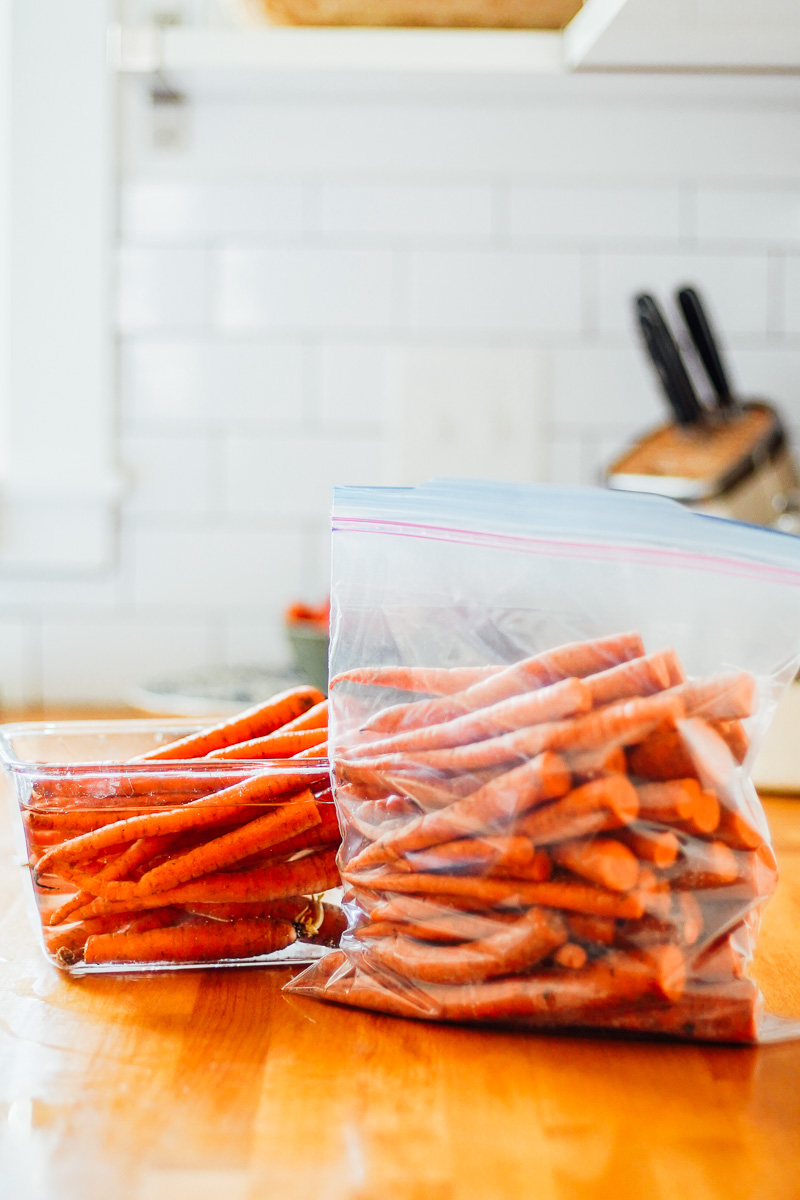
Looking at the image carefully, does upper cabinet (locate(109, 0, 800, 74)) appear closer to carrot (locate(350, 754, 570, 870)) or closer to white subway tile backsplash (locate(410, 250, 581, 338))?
white subway tile backsplash (locate(410, 250, 581, 338))

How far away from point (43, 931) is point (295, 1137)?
228 millimetres

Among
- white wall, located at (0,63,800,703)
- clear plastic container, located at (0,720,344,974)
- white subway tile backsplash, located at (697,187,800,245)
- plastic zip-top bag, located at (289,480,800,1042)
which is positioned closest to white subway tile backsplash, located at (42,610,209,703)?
white wall, located at (0,63,800,703)

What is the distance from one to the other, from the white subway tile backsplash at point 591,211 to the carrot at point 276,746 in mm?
1057

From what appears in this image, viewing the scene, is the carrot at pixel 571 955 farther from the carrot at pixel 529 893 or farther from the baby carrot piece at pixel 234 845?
the baby carrot piece at pixel 234 845

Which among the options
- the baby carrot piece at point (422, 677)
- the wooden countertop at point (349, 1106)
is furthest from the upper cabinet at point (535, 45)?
the wooden countertop at point (349, 1106)

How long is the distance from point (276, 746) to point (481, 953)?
0.56 feet

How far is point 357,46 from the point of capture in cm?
116

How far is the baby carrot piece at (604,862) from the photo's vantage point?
1.55ft

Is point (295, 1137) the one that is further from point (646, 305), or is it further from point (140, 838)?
point (646, 305)

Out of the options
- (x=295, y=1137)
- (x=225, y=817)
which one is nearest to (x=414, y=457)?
(x=225, y=817)

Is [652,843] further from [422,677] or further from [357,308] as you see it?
[357,308]

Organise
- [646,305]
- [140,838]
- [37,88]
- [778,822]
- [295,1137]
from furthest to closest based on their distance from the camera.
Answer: [37,88] < [646,305] < [778,822] < [140,838] < [295,1137]

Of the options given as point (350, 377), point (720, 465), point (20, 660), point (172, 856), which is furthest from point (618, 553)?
point (20, 660)

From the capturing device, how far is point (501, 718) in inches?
19.2
